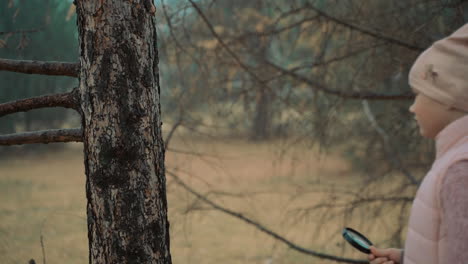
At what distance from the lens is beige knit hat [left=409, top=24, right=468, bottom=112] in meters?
1.39

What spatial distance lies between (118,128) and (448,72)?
94 cm

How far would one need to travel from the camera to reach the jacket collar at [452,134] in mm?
1356

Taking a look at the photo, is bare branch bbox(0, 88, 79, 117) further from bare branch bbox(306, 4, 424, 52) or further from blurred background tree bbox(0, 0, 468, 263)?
bare branch bbox(306, 4, 424, 52)

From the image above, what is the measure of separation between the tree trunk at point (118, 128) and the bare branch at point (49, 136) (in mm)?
73

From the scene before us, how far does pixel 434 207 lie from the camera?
1.28 m

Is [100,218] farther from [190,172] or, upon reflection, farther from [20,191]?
[20,191]

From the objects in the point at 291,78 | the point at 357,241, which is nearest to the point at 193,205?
the point at 291,78

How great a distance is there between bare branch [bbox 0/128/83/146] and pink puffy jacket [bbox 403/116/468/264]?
3.27ft

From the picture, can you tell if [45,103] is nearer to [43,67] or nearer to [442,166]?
[43,67]

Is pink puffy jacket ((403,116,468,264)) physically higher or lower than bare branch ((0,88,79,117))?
lower

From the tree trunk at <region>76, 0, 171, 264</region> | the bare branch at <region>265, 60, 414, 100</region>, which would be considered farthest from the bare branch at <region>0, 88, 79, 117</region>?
the bare branch at <region>265, 60, 414, 100</region>

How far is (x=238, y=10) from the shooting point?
4551mm

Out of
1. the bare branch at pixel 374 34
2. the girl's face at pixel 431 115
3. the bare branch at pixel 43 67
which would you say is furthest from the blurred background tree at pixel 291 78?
the girl's face at pixel 431 115

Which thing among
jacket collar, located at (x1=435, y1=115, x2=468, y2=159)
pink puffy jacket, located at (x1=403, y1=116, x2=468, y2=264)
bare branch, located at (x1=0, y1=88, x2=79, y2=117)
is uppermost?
bare branch, located at (x1=0, y1=88, x2=79, y2=117)
